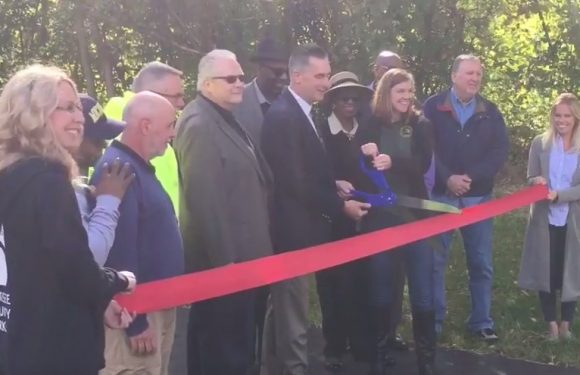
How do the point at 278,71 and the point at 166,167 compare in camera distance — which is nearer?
the point at 166,167

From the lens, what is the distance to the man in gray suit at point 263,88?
6.04 m

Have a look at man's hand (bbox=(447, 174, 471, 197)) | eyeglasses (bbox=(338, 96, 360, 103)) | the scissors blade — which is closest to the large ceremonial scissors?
the scissors blade

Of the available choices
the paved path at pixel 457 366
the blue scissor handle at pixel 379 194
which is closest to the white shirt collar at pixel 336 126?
the blue scissor handle at pixel 379 194

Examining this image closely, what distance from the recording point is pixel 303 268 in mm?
5188

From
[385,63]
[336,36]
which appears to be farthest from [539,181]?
[336,36]

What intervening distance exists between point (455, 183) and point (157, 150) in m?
2.87

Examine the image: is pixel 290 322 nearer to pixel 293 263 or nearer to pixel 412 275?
pixel 293 263

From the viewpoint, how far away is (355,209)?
551 cm

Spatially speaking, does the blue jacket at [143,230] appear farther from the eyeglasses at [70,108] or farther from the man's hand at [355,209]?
the man's hand at [355,209]

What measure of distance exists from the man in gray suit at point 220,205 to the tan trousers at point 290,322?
1.41 ft

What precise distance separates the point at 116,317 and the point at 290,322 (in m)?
2.12

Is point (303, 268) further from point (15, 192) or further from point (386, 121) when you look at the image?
point (15, 192)

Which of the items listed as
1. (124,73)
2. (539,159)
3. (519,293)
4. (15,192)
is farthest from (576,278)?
(124,73)

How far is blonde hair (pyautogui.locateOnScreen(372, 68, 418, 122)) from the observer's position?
5578mm
